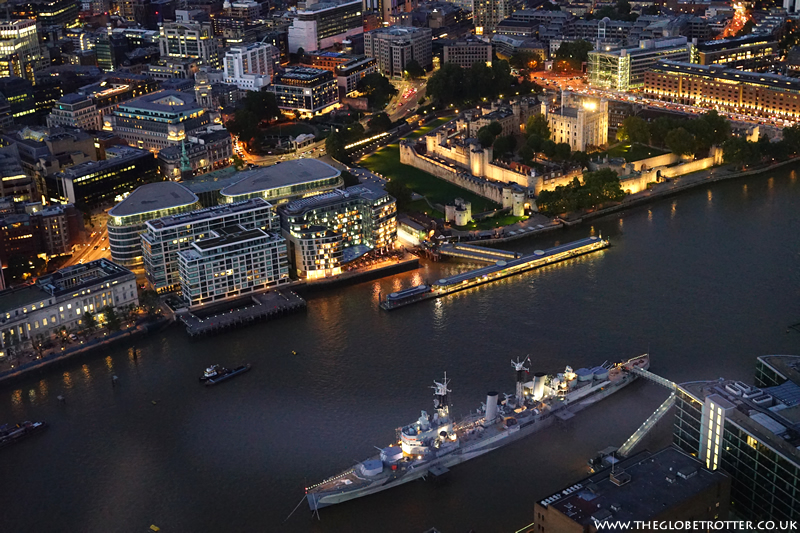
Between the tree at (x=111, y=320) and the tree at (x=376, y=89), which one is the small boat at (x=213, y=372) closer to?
the tree at (x=111, y=320)

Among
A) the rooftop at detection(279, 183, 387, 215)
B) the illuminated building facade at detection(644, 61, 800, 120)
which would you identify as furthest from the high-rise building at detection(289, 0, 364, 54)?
the rooftop at detection(279, 183, 387, 215)

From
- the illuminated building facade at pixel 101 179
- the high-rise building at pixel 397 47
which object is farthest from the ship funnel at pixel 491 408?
the high-rise building at pixel 397 47

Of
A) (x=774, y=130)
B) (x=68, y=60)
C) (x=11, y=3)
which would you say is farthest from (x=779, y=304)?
(x=11, y=3)

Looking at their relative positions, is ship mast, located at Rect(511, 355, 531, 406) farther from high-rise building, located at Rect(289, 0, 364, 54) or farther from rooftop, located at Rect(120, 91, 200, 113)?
high-rise building, located at Rect(289, 0, 364, 54)

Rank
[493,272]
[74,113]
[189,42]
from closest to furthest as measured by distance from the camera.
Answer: [493,272] → [74,113] → [189,42]

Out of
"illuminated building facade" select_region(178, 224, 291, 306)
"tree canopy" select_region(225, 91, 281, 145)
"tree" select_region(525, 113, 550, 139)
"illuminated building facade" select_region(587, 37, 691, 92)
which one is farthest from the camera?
"illuminated building facade" select_region(587, 37, 691, 92)

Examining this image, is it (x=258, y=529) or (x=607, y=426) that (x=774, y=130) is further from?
(x=258, y=529)

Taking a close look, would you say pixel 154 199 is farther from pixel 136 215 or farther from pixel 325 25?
pixel 325 25

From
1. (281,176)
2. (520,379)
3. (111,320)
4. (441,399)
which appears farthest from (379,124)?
(441,399)
